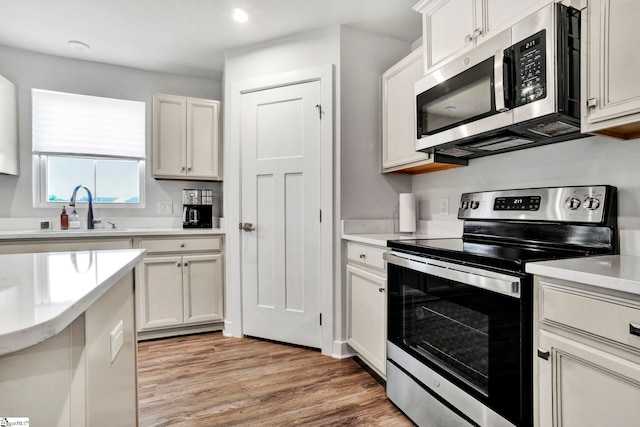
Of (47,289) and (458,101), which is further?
(458,101)

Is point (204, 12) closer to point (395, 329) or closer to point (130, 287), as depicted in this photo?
point (130, 287)

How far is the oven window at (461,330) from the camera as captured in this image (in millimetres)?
1168

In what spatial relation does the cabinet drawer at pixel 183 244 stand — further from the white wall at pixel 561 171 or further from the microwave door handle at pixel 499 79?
the microwave door handle at pixel 499 79

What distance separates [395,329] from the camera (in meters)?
1.82

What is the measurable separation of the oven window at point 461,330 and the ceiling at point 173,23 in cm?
184

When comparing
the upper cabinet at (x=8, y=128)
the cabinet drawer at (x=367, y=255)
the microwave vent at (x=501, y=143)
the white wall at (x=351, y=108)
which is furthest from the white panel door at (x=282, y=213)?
the upper cabinet at (x=8, y=128)

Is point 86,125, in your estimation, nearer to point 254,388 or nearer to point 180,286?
point 180,286

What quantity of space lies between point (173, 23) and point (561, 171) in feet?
9.17

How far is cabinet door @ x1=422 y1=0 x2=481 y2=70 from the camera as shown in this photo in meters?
1.65

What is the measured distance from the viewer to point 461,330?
1.40 m

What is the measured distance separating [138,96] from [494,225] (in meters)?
3.41

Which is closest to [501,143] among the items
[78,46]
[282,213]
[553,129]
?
[553,129]

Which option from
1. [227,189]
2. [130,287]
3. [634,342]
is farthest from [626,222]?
[227,189]

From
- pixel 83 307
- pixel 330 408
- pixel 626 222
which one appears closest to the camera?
pixel 83 307
